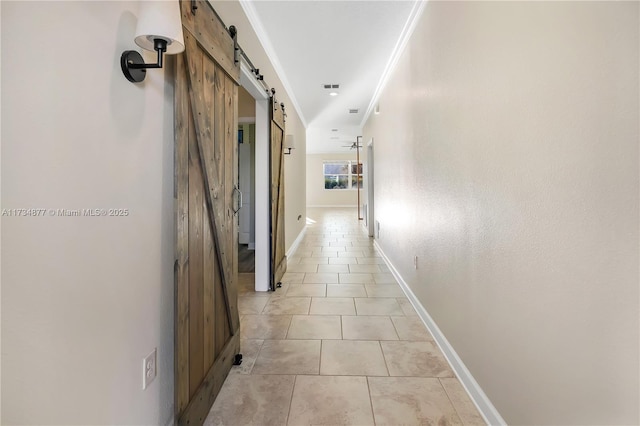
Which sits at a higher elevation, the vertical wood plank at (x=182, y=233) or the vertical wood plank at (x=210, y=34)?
the vertical wood plank at (x=210, y=34)

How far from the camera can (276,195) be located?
11.9 ft

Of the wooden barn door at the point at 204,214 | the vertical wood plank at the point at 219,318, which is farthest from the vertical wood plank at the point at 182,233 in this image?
the vertical wood plank at the point at 219,318

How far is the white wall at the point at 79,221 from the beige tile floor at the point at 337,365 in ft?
2.17

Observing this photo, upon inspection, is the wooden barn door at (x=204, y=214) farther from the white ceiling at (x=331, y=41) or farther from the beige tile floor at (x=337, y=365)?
the white ceiling at (x=331, y=41)

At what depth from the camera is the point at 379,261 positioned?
4.68 meters

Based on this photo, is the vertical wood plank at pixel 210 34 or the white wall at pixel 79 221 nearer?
the white wall at pixel 79 221

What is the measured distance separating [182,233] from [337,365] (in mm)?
1339

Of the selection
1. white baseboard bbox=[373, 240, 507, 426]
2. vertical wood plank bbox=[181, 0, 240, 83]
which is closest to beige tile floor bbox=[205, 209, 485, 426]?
white baseboard bbox=[373, 240, 507, 426]

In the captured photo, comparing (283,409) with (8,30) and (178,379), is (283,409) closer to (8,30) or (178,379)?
(178,379)

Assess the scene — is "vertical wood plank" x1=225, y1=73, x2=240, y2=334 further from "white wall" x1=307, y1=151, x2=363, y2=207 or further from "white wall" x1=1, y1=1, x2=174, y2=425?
"white wall" x1=307, y1=151, x2=363, y2=207

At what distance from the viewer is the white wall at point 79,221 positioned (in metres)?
0.74

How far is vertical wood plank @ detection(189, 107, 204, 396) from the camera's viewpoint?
1410mm

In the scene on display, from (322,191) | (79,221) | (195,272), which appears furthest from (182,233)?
(322,191)

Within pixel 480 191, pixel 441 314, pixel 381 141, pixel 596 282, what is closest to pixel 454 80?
pixel 480 191
